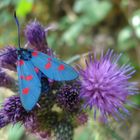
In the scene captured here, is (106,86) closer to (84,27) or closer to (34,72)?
(34,72)

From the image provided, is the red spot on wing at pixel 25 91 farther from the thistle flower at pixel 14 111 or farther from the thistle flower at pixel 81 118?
the thistle flower at pixel 81 118

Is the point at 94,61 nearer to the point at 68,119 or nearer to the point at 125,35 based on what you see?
the point at 68,119

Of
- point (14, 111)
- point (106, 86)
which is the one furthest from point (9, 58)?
point (106, 86)

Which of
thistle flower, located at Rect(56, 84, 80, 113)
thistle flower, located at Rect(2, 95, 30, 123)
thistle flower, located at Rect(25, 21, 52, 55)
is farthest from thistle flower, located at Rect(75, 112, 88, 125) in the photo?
thistle flower, located at Rect(25, 21, 52, 55)

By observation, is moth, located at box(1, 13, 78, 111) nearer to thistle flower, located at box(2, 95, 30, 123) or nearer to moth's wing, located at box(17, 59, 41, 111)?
moth's wing, located at box(17, 59, 41, 111)

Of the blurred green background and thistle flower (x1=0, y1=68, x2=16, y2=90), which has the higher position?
the blurred green background

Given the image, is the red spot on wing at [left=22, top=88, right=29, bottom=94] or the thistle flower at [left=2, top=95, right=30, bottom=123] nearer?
the red spot on wing at [left=22, top=88, right=29, bottom=94]

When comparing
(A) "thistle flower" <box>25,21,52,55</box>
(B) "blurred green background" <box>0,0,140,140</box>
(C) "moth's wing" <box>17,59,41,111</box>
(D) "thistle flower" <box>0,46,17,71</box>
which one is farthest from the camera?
(B) "blurred green background" <box>0,0,140,140</box>
